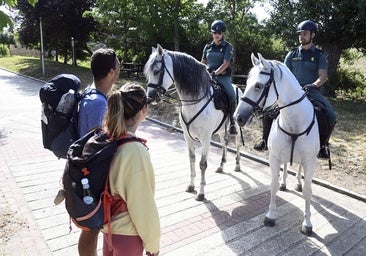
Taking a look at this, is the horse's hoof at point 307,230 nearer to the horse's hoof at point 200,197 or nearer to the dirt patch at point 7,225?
the horse's hoof at point 200,197

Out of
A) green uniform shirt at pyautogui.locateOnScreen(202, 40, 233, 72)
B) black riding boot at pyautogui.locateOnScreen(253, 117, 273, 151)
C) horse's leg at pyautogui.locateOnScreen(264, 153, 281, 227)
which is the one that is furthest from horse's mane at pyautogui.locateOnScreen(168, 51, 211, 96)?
horse's leg at pyautogui.locateOnScreen(264, 153, 281, 227)

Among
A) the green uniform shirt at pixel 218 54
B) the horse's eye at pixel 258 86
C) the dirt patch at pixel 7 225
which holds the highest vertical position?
the green uniform shirt at pixel 218 54

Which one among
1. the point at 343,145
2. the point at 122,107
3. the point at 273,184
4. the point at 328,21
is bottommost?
the point at 343,145

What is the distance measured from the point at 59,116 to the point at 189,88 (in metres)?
2.73

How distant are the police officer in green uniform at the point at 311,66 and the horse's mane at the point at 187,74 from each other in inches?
53.8

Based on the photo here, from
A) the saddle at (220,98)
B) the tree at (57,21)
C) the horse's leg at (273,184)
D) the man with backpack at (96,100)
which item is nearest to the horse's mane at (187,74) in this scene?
the saddle at (220,98)

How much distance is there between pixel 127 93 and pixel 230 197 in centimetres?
375

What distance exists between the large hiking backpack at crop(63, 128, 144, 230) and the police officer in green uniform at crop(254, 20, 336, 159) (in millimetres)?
3258

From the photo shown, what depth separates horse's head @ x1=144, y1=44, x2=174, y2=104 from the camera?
475 centimetres

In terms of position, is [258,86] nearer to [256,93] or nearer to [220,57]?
[256,93]

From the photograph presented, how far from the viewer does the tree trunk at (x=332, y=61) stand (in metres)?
13.1

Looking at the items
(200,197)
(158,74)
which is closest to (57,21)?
(158,74)

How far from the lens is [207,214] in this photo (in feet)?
15.7

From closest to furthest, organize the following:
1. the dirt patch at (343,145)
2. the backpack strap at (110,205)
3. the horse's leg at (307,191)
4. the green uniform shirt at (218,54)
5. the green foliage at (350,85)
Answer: the backpack strap at (110,205), the horse's leg at (307,191), the green uniform shirt at (218,54), the dirt patch at (343,145), the green foliage at (350,85)
